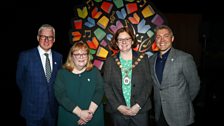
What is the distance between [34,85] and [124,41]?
3.38ft

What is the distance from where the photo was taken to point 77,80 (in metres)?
2.51

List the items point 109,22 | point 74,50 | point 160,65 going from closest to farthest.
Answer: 1. point 74,50
2. point 160,65
3. point 109,22

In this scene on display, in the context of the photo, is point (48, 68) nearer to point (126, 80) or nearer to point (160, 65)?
point (126, 80)

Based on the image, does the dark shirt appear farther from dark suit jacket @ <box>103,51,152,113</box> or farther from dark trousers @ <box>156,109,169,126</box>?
dark trousers @ <box>156,109,169,126</box>

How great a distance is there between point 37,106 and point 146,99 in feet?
3.72

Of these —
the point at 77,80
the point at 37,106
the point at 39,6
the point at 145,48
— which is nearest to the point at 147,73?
the point at 77,80

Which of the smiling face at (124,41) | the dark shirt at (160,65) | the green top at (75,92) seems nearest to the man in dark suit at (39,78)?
the green top at (75,92)

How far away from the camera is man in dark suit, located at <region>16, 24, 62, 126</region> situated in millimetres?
2631

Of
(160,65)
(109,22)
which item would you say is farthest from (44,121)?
(109,22)

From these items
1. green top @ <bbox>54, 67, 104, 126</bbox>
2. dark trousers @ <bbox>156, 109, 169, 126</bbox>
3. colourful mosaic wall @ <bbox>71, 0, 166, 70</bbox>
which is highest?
colourful mosaic wall @ <bbox>71, 0, 166, 70</bbox>

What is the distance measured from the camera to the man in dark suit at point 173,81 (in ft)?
8.21

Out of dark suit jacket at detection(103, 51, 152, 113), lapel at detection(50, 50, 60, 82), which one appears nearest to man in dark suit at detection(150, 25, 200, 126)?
dark suit jacket at detection(103, 51, 152, 113)

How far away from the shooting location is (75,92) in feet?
8.24

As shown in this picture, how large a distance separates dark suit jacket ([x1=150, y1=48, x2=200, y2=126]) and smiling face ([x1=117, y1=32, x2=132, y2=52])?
359 mm
